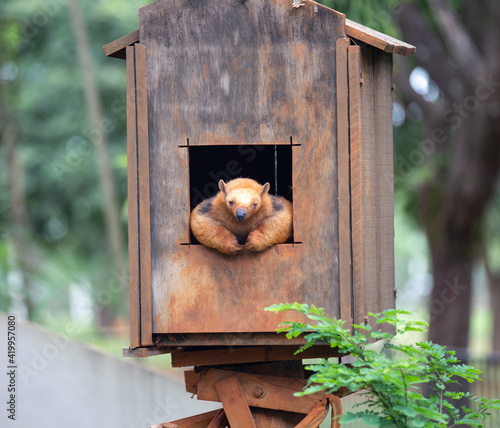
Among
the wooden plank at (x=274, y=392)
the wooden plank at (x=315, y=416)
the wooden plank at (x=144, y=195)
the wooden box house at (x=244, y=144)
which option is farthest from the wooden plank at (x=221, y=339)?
the wooden plank at (x=315, y=416)

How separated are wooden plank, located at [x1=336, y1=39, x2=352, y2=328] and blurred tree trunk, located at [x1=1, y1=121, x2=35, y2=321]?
10726 mm

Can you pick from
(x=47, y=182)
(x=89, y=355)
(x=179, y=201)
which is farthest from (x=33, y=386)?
(x=179, y=201)

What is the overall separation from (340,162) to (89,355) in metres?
8.44

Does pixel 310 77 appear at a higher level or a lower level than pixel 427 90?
lower

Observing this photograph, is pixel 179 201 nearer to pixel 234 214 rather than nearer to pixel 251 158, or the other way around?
pixel 234 214

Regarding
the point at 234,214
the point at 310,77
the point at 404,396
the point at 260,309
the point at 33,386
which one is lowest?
the point at 33,386

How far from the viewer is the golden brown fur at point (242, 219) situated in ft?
14.0

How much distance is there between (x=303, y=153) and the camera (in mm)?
4359

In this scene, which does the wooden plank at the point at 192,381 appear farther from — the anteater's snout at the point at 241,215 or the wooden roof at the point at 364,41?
the wooden roof at the point at 364,41

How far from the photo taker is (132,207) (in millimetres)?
4367

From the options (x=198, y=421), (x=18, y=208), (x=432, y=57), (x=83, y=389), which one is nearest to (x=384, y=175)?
(x=198, y=421)

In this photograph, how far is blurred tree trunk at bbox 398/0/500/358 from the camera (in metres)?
10.7

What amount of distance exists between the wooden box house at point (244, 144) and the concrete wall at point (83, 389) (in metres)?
6.48

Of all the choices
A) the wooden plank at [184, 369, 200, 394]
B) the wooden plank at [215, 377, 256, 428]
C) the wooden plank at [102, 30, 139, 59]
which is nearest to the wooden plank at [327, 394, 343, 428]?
the wooden plank at [215, 377, 256, 428]
